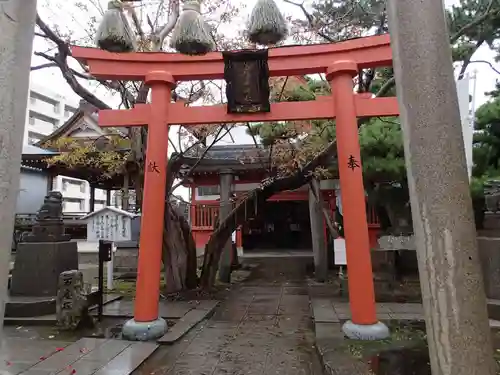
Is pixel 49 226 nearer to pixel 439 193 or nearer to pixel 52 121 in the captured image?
pixel 439 193

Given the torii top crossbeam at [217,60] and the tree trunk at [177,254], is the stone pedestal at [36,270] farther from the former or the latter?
the torii top crossbeam at [217,60]

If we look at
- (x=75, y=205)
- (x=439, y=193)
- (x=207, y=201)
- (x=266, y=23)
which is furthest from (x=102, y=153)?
(x=75, y=205)

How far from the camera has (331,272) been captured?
13.6 m

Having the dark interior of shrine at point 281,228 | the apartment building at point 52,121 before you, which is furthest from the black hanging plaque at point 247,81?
the apartment building at point 52,121

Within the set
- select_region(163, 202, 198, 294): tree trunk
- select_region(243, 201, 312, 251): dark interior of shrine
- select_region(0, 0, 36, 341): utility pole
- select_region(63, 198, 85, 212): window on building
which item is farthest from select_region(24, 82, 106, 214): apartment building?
select_region(0, 0, 36, 341): utility pole

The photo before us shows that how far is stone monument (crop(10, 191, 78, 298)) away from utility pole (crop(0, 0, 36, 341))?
5830 millimetres

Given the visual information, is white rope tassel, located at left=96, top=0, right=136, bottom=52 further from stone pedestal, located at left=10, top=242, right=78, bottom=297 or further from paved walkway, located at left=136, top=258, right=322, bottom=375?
stone pedestal, located at left=10, top=242, right=78, bottom=297

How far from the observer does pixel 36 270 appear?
7.55 metres

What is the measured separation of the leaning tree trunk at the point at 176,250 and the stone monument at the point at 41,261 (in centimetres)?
212

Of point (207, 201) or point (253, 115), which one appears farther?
point (207, 201)

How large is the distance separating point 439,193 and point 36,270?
7502 mm

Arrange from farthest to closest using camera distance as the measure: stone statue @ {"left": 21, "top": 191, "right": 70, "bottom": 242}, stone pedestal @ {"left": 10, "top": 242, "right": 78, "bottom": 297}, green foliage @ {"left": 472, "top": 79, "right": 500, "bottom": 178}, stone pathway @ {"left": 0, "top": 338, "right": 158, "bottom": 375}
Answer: green foliage @ {"left": 472, "top": 79, "right": 500, "bottom": 178} → stone statue @ {"left": 21, "top": 191, "right": 70, "bottom": 242} → stone pedestal @ {"left": 10, "top": 242, "right": 78, "bottom": 297} → stone pathway @ {"left": 0, "top": 338, "right": 158, "bottom": 375}

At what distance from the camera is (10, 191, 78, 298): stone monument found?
7527mm

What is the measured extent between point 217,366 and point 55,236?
4.64m
